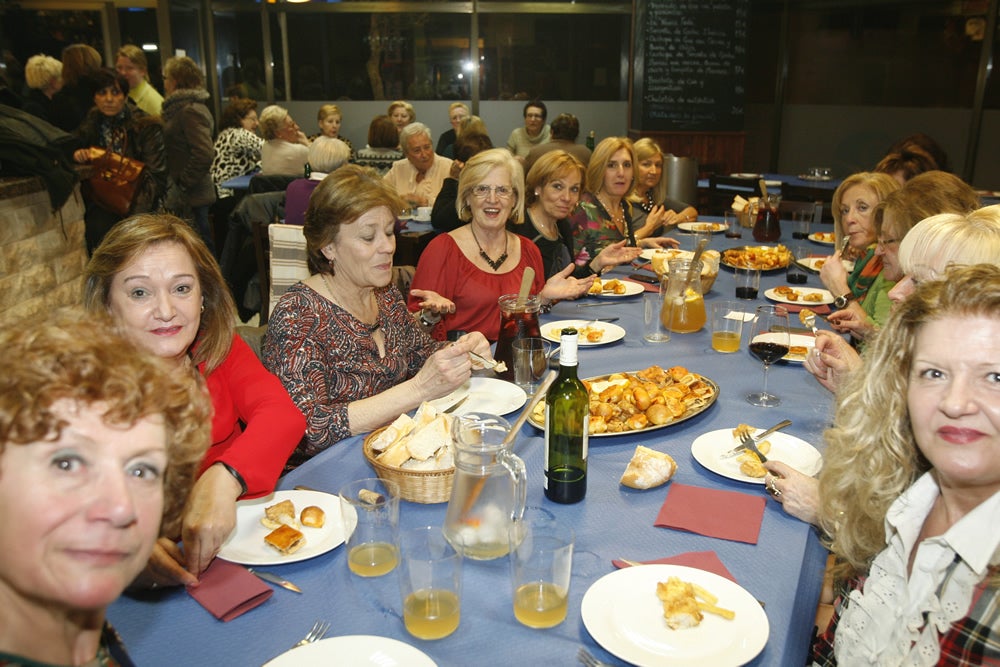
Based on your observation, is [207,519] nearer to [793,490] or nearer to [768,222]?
[793,490]

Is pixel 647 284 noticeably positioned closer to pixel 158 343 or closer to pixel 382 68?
pixel 158 343

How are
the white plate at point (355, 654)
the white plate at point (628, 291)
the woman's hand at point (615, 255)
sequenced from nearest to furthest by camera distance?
the white plate at point (355, 654), the white plate at point (628, 291), the woman's hand at point (615, 255)

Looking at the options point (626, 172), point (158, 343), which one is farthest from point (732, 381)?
point (626, 172)

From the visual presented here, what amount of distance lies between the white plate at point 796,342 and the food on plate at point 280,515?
4.67 feet

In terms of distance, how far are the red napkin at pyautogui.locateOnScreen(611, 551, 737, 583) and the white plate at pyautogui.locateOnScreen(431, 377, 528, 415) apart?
670 mm

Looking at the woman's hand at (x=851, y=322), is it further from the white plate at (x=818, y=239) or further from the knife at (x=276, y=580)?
the knife at (x=276, y=580)

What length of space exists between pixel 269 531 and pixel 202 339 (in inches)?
24.7

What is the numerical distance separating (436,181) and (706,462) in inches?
191

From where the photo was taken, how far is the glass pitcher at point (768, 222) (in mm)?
4480

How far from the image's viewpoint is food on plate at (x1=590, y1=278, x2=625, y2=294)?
3.33 metres

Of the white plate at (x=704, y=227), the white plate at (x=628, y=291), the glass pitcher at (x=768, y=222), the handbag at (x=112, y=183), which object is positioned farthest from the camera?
the white plate at (x=704, y=227)

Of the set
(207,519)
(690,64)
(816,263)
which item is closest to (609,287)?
(816,263)

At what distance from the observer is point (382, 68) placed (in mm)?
9648

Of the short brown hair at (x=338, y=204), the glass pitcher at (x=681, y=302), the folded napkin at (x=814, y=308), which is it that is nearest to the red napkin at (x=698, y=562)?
the short brown hair at (x=338, y=204)
